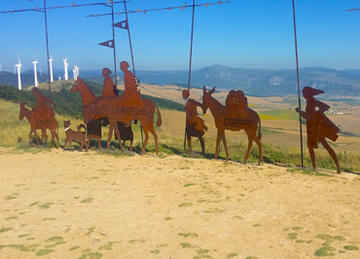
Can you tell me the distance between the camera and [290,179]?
972 centimetres

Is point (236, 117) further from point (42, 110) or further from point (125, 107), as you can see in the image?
point (42, 110)

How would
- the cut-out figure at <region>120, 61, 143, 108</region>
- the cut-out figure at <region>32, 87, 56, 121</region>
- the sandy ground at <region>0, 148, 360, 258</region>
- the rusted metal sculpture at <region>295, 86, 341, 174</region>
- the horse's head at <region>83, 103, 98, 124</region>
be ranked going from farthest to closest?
the cut-out figure at <region>32, 87, 56, 121</region> < the horse's head at <region>83, 103, 98, 124</region> < the cut-out figure at <region>120, 61, 143, 108</region> < the rusted metal sculpture at <region>295, 86, 341, 174</region> < the sandy ground at <region>0, 148, 360, 258</region>

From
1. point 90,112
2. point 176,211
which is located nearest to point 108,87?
point 90,112

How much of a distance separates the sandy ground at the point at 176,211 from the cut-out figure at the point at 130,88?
256 cm

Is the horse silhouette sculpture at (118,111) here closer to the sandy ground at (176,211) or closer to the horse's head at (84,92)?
the horse's head at (84,92)

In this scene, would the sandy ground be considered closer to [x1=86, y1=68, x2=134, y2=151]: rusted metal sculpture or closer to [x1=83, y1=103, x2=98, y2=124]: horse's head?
[x1=86, y1=68, x2=134, y2=151]: rusted metal sculpture

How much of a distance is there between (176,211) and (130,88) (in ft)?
21.7

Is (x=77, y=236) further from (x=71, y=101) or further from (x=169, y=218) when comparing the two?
(x=71, y=101)

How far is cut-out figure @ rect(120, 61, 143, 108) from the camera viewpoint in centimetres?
1281

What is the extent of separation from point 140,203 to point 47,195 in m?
2.51

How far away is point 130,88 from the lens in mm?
12914

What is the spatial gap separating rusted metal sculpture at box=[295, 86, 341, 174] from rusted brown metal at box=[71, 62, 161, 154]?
5307mm

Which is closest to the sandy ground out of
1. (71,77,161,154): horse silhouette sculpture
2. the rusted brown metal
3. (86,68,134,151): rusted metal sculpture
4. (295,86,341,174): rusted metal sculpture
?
(295,86,341,174): rusted metal sculpture

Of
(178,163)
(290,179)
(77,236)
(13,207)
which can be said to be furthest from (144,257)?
(178,163)
